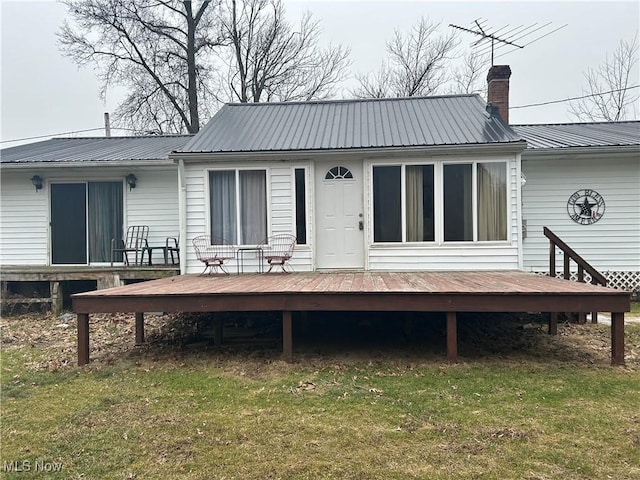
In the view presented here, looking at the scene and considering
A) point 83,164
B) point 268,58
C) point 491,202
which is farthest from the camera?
point 268,58

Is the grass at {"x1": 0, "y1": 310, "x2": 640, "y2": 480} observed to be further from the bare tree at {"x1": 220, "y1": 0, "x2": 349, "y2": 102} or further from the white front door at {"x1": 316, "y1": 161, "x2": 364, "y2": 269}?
the bare tree at {"x1": 220, "y1": 0, "x2": 349, "y2": 102}

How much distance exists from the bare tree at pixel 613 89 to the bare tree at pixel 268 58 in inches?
463

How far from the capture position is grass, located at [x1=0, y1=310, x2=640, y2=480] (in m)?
2.66

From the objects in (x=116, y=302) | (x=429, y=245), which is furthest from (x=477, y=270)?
(x=116, y=302)

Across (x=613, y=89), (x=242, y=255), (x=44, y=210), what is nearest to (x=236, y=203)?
(x=242, y=255)

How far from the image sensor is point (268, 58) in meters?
19.1

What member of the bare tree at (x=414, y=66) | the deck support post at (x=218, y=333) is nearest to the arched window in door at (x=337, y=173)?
the deck support post at (x=218, y=333)

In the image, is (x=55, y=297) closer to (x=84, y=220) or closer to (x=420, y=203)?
(x=84, y=220)

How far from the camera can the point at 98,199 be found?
9148mm

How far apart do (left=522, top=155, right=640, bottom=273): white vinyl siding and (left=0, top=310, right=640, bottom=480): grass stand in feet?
13.8

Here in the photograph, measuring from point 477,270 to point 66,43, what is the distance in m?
17.3

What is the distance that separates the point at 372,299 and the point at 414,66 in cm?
1847

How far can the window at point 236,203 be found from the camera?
7.37 m

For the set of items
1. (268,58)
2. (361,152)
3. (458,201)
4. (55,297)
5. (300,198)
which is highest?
(268,58)
